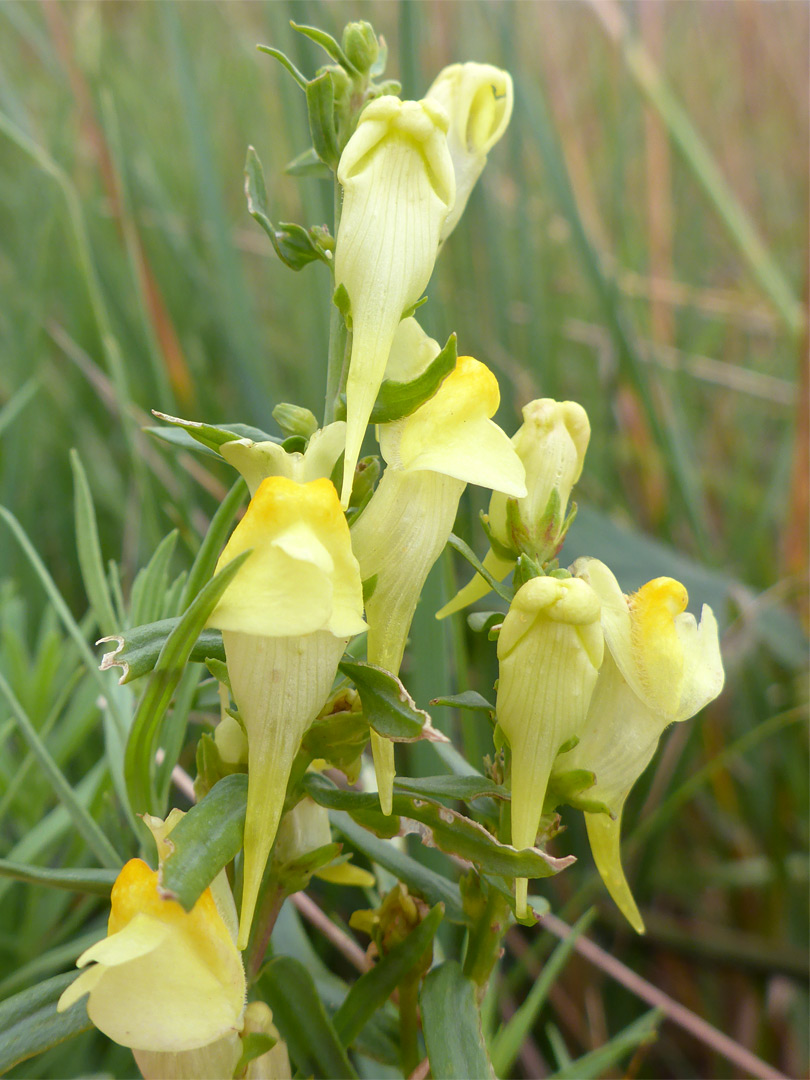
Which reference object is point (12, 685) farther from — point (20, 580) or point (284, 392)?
point (284, 392)

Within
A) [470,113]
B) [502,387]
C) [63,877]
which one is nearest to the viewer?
[63,877]

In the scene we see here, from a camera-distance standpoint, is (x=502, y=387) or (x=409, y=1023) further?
(x=502, y=387)

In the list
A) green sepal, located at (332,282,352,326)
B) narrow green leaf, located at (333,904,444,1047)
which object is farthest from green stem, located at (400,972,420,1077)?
green sepal, located at (332,282,352,326)

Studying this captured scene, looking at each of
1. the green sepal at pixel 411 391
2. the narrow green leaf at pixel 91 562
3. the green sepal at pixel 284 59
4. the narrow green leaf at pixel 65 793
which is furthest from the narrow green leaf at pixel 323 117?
the narrow green leaf at pixel 65 793

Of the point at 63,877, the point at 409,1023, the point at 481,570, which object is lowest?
the point at 409,1023

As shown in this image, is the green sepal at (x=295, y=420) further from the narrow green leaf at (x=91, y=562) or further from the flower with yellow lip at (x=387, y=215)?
the narrow green leaf at (x=91, y=562)

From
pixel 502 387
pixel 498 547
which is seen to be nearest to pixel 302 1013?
pixel 498 547

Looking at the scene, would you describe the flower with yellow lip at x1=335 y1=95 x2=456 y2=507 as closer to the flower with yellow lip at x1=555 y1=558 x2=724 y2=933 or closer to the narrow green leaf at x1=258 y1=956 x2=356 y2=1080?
the flower with yellow lip at x1=555 y1=558 x2=724 y2=933

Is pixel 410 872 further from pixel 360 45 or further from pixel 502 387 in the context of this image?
pixel 502 387

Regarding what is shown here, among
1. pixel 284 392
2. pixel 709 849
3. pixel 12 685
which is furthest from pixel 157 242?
pixel 709 849
